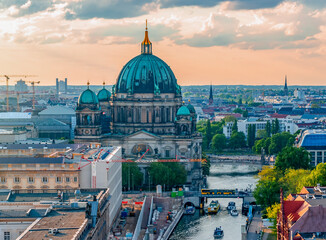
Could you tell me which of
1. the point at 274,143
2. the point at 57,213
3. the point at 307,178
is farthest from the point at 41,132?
the point at 57,213

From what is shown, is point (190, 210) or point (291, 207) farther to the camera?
point (190, 210)

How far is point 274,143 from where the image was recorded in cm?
19988

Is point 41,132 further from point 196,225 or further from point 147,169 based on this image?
point 196,225

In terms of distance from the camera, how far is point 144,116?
156m

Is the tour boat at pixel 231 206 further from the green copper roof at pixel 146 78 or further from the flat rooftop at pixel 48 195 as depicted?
the flat rooftop at pixel 48 195

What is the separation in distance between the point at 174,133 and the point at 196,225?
40.6 meters

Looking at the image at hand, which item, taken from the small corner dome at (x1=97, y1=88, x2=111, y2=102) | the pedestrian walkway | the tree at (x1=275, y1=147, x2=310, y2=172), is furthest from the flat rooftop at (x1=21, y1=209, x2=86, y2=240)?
the small corner dome at (x1=97, y1=88, x2=111, y2=102)

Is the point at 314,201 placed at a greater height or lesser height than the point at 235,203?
greater

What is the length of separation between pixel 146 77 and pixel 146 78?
0.19 m

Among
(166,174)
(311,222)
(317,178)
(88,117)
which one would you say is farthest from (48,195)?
(88,117)

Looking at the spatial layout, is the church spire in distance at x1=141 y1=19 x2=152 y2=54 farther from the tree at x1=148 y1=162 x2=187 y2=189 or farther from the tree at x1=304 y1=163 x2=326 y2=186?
the tree at x1=304 y1=163 x2=326 y2=186

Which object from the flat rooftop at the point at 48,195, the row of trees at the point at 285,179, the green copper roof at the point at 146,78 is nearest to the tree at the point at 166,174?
the row of trees at the point at 285,179

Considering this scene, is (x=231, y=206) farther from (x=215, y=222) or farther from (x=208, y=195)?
(x=215, y=222)

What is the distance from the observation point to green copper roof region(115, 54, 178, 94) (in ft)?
513
